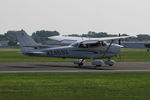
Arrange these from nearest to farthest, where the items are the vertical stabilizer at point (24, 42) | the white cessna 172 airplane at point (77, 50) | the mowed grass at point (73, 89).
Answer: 1. the mowed grass at point (73, 89)
2. the white cessna 172 airplane at point (77, 50)
3. the vertical stabilizer at point (24, 42)

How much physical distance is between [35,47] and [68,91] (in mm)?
18022

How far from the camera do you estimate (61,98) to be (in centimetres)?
1616

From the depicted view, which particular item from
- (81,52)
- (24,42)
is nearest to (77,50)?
(81,52)

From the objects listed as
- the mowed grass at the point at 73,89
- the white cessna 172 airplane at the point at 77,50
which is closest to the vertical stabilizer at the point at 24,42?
the white cessna 172 airplane at the point at 77,50

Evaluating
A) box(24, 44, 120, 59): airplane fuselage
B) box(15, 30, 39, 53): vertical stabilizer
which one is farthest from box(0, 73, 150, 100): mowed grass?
box(15, 30, 39, 53): vertical stabilizer

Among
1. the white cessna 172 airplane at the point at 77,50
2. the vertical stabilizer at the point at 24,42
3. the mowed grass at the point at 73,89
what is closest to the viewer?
the mowed grass at the point at 73,89

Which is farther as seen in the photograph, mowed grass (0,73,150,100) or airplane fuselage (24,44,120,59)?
airplane fuselage (24,44,120,59)

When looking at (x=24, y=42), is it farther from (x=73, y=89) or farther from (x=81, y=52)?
(x=73, y=89)

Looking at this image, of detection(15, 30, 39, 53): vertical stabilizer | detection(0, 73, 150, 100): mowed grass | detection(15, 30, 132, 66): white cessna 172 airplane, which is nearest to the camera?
detection(0, 73, 150, 100): mowed grass

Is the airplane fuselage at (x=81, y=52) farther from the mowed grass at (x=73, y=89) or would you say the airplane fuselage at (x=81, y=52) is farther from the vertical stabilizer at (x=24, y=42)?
the mowed grass at (x=73, y=89)

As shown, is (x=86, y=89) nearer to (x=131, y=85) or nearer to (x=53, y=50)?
(x=131, y=85)

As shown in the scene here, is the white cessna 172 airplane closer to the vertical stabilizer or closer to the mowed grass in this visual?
the vertical stabilizer

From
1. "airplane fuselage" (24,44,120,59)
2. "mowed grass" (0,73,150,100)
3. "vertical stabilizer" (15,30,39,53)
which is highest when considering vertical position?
"vertical stabilizer" (15,30,39,53)

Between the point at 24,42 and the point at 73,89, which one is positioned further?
the point at 24,42
